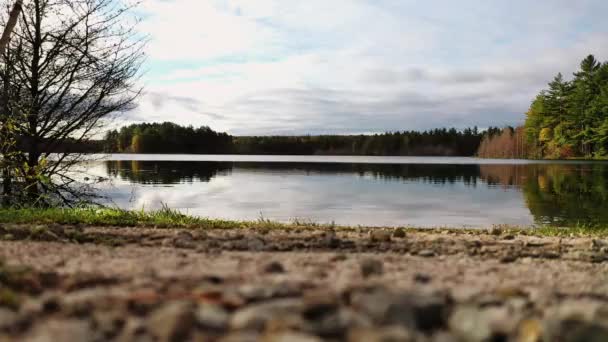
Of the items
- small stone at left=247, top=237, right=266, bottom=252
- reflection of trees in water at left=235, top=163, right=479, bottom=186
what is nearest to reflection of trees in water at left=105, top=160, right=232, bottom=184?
reflection of trees in water at left=235, top=163, right=479, bottom=186

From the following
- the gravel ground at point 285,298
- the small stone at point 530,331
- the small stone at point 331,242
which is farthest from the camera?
the small stone at point 331,242

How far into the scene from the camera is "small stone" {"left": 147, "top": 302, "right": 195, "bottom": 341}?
321 cm

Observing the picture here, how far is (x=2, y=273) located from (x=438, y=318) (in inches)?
149

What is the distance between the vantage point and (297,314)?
139 inches

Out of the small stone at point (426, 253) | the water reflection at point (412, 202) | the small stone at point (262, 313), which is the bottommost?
the water reflection at point (412, 202)

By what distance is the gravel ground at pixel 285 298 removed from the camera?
131 inches

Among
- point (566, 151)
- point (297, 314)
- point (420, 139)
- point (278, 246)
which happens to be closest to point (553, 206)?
point (278, 246)

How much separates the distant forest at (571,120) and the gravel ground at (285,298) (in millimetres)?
92020

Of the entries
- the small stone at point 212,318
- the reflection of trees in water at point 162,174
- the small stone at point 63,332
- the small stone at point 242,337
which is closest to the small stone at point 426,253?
the small stone at point 212,318

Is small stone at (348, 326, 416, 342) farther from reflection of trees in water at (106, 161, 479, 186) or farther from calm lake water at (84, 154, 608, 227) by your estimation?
reflection of trees in water at (106, 161, 479, 186)

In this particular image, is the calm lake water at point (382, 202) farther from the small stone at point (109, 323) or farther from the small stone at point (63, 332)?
the small stone at point (63, 332)

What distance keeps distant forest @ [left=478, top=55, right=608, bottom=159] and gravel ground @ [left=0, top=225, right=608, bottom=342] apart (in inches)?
3623

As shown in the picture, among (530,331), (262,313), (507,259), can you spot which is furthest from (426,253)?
(262,313)

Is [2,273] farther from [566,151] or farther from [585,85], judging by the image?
[566,151]
